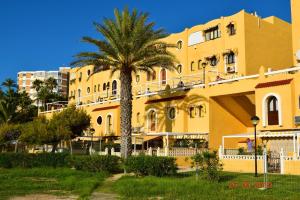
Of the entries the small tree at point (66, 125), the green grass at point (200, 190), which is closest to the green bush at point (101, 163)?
the green grass at point (200, 190)

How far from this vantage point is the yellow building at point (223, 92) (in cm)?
2731

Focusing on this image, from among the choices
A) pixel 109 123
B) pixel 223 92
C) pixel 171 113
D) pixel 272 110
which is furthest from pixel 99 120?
pixel 272 110

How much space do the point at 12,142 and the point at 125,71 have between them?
20175 mm

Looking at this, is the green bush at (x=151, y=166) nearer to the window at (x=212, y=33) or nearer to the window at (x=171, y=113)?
the window at (x=171, y=113)

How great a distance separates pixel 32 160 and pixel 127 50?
32.6ft

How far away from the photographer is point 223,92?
31.2 meters

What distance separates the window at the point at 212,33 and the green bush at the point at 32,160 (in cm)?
2089

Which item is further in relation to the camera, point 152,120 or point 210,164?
point 152,120

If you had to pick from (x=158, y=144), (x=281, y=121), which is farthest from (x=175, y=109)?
(x=281, y=121)

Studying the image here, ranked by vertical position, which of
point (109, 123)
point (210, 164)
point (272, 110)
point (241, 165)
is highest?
point (272, 110)

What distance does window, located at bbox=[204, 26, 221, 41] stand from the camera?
133ft

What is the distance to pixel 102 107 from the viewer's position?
44.9m

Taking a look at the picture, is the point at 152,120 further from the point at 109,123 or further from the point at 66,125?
the point at 66,125

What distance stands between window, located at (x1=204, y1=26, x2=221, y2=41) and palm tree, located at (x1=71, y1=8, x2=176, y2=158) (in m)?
14.4
